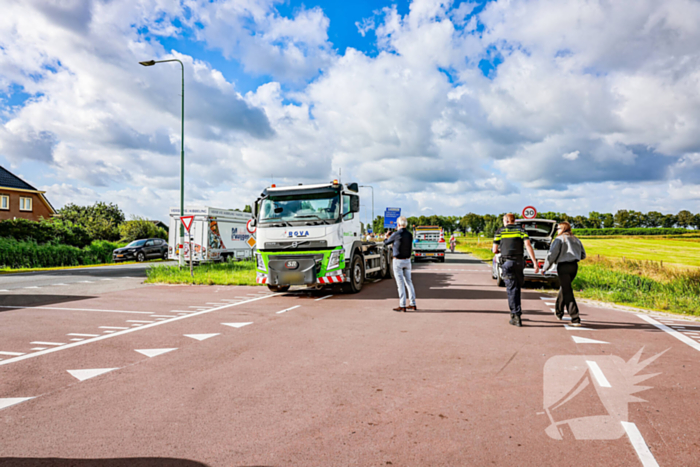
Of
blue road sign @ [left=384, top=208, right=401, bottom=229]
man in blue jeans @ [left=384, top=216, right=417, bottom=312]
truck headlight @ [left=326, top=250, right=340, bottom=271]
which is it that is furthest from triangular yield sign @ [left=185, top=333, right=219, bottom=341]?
blue road sign @ [left=384, top=208, right=401, bottom=229]

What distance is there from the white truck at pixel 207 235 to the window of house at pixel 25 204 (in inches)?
1069

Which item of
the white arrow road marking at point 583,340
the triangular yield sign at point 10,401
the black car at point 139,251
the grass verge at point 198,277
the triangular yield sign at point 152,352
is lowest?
the white arrow road marking at point 583,340

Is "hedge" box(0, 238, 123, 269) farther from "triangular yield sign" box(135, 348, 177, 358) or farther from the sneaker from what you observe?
the sneaker

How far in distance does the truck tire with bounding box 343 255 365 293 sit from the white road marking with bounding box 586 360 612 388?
7.60m

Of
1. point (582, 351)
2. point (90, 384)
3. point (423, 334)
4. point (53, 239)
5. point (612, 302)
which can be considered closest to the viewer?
point (90, 384)

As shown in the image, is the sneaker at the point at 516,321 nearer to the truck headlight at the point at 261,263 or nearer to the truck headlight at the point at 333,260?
the truck headlight at the point at 333,260

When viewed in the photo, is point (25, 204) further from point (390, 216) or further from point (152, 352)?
point (152, 352)

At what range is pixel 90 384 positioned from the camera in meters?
4.88

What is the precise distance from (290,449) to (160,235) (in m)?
53.4

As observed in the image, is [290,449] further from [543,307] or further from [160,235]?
[160,235]

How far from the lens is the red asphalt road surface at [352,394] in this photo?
3289 millimetres

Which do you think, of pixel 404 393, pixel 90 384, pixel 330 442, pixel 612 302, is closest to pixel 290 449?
pixel 330 442

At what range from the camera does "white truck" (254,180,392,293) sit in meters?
11.7

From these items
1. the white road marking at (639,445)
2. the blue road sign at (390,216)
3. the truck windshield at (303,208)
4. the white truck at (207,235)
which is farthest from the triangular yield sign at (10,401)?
the blue road sign at (390,216)
